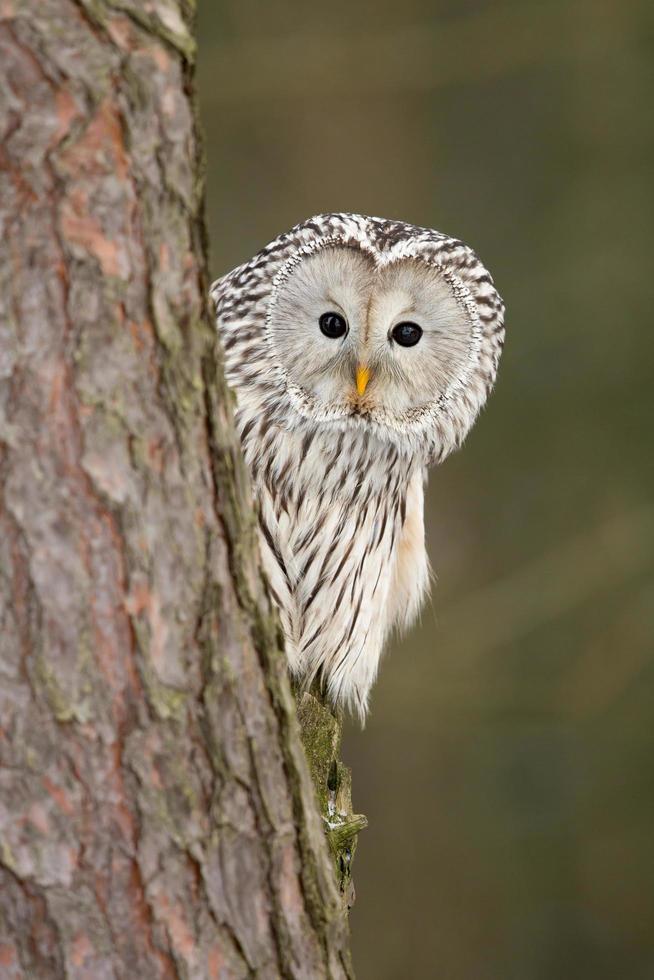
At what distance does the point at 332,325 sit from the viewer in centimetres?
271

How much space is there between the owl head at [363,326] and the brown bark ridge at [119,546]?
4.41ft

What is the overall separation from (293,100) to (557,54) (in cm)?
121

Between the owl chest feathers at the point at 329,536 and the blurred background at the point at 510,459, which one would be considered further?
the blurred background at the point at 510,459

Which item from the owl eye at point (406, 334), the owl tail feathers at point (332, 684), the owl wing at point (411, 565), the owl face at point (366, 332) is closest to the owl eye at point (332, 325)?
the owl face at point (366, 332)

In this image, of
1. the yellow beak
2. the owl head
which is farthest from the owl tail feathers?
the yellow beak

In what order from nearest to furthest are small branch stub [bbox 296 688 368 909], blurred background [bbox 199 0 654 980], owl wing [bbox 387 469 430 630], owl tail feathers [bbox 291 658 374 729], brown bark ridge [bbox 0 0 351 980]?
1. brown bark ridge [bbox 0 0 351 980]
2. small branch stub [bbox 296 688 368 909]
3. owl tail feathers [bbox 291 658 374 729]
4. owl wing [bbox 387 469 430 630]
5. blurred background [bbox 199 0 654 980]

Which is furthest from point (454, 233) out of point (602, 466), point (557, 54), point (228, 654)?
point (228, 654)

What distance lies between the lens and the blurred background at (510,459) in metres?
5.48

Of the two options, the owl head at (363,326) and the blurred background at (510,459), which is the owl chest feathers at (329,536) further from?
the blurred background at (510,459)

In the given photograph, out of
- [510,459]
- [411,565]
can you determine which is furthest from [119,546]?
[510,459]

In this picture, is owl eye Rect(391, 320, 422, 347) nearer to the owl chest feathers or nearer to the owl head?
the owl head

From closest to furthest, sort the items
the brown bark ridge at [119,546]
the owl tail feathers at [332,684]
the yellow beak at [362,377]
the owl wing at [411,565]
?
1. the brown bark ridge at [119,546]
2. the yellow beak at [362,377]
3. the owl tail feathers at [332,684]
4. the owl wing at [411,565]

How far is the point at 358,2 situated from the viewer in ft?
18.9

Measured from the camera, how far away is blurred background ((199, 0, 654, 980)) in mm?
5484
